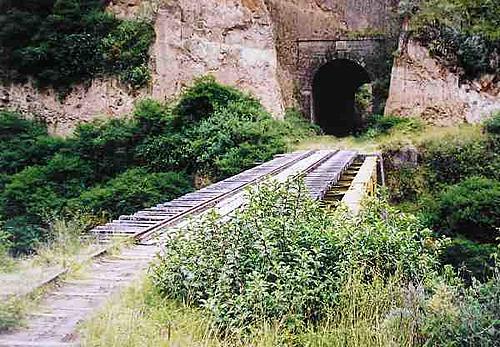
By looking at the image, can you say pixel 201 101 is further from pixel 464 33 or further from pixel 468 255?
pixel 468 255

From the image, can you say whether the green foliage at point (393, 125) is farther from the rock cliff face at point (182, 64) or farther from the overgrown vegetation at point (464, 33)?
the rock cliff face at point (182, 64)

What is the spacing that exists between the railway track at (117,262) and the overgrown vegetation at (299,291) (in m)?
0.28

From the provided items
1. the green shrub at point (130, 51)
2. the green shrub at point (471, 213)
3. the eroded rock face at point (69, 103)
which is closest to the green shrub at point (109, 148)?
the eroded rock face at point (69, 103)

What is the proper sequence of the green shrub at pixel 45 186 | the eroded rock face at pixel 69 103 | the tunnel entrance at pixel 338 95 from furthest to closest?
the tunnel entrance at pixel 338 95, the eroded rock face at pixel 69 103, the green shrub at pixel 45 186

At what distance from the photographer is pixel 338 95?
1148 inches

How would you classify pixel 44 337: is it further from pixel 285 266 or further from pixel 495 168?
pixel 495 168

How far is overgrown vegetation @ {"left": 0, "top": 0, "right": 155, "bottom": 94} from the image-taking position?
20844 mm

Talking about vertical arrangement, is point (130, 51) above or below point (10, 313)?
above

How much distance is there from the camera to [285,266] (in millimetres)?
4961

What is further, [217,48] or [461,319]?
[217,48]

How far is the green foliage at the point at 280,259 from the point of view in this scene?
184 inches

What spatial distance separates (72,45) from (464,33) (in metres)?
12.9

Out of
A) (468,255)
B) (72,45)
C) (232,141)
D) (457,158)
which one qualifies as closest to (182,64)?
(72,45)

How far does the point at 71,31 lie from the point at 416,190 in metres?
12.5
